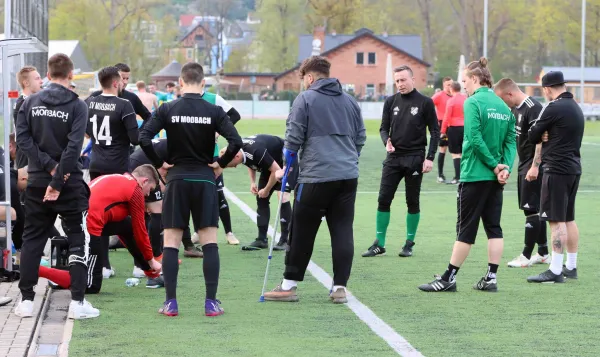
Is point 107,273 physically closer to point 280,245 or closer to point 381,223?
point 280,245

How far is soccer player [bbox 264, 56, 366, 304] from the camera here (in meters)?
8.48

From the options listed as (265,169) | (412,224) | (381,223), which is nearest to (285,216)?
(265,169)

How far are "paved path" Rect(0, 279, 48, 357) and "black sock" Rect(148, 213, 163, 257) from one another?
1065 millimetres

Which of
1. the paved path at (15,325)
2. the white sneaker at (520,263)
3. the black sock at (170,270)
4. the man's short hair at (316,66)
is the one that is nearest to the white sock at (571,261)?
the white sneaker at (520,263)

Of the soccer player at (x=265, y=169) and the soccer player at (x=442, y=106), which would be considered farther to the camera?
the soccer player at (x=442, y=106)

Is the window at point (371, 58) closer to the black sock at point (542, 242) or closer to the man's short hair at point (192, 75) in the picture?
the black sock at point (542, 242)

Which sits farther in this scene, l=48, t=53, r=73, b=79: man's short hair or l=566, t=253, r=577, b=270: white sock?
l=566, t=253, r=577, b=270: white sock

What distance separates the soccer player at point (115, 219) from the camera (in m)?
8.76

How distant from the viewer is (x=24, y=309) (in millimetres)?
7891

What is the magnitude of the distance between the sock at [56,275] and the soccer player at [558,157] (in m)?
4.18

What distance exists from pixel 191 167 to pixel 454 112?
45.0 feet

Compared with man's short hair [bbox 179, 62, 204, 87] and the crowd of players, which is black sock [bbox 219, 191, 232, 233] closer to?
the crowd of players

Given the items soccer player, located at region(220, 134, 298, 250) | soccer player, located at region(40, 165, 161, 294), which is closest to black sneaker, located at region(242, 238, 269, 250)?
soccer player, located at region(220, 134, 298, 250)

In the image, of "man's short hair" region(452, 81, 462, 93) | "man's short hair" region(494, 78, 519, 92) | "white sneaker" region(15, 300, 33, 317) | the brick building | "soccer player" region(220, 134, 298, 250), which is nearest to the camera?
"white sneaker" region(15, 300, 33, 317)
